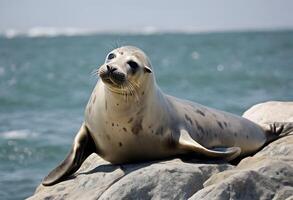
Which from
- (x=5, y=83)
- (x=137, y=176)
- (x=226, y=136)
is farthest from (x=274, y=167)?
(x=5, y=83)

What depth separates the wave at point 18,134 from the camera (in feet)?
45.2

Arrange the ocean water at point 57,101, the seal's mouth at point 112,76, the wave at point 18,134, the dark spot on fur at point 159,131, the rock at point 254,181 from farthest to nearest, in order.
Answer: the wave at point 18,134 → the ocean water at point 57,101 → the dark spot on fur at point 159,131 → the seal's mouth at point 112,76 → the rock at point 254,181

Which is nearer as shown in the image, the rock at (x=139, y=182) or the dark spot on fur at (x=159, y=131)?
the rock at (x=139, y=182)

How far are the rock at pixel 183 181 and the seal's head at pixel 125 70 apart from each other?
66cm

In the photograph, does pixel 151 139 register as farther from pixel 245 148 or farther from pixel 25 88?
pixel 25 88

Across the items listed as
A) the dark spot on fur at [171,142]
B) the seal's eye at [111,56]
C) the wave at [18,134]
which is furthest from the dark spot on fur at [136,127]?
the wave at [18,134]

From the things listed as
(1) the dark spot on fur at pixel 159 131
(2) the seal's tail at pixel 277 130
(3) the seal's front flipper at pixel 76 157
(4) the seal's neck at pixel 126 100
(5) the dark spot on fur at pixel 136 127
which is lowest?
(2) the seal's tail at pixel 277 130

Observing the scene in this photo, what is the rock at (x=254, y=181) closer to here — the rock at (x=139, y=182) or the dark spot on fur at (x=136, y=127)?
the rock at (x=139, y=182)

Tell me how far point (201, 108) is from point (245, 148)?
568 millimetres

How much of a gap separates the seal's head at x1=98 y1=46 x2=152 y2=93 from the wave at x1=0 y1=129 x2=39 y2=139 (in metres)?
7.68

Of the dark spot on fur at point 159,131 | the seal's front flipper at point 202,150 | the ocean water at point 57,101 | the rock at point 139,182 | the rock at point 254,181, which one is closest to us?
the rock at point 254,181

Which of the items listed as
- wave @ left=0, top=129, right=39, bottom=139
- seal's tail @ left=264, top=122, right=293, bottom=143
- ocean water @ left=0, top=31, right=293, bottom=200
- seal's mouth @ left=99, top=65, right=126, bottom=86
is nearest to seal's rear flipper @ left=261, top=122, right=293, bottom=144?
seal's tail @ left=264, top=122, right=293, bottom=143

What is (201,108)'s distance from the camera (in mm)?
7172

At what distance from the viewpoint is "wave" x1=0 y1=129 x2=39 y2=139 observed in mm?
13778
